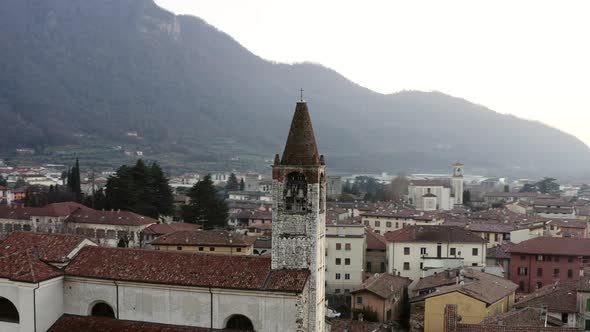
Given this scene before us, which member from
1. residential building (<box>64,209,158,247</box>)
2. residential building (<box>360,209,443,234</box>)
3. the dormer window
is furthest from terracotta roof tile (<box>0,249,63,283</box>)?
residential building (<box>360,209,443,234</box>)

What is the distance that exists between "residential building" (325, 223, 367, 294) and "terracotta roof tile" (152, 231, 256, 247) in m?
7.23

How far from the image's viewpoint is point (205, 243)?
168ft

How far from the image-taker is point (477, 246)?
53844mm

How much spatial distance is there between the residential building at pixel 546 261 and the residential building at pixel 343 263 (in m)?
13.4

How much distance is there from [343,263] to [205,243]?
39.9ft

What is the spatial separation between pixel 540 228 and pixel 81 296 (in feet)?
194

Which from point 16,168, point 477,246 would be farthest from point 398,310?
point 16,168

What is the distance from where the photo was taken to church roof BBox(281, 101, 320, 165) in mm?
28047

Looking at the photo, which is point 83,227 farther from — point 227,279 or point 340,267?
point 227,279

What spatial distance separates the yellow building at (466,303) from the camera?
123 feet

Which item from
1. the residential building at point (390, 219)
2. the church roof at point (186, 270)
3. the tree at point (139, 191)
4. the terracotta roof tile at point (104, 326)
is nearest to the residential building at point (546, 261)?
the residential building at point (390, 219)

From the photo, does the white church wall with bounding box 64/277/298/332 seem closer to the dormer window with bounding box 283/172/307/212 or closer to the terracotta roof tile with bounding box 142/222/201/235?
the dormer window with bounding box 283/172/307/212

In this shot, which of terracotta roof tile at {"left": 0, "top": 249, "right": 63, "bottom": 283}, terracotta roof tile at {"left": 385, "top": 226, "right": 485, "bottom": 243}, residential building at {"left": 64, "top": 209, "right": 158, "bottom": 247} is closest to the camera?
terracotta roof tile at {"left": 0, "top": 249, "right": 63, "bottom": 283}

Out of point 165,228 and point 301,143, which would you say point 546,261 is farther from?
point 165,228
